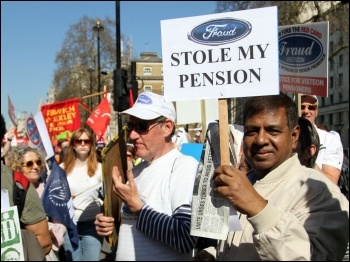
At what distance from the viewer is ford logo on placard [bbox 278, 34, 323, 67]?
19.1 feet

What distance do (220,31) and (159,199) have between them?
1005mm

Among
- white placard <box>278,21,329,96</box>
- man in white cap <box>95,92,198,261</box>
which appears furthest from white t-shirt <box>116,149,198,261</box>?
white placard <box>278,21,329,96</box>

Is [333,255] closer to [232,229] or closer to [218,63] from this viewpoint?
[232,229]

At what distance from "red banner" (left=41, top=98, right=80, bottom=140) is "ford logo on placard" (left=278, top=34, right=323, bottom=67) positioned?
19.6ft

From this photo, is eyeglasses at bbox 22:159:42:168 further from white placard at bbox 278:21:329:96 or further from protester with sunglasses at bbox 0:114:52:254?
white placard at bbox 278:21:329:96

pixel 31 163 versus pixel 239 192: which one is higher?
pixel 239 192

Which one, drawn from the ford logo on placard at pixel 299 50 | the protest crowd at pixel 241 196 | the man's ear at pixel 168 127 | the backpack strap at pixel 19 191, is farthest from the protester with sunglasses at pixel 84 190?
the man's ear at pixel 168 127

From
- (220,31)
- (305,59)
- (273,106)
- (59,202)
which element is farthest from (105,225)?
(305,59)

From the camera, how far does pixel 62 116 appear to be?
11266 mm

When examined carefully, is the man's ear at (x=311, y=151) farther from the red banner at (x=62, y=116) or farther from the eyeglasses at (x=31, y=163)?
the red banner at (x=62, y=116)

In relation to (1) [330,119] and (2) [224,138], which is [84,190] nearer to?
(2) [224,138]

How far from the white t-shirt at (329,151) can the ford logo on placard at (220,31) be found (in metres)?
2.70

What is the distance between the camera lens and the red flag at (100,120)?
12.9 m

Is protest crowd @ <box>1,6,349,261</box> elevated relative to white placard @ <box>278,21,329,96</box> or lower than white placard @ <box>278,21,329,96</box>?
lower
